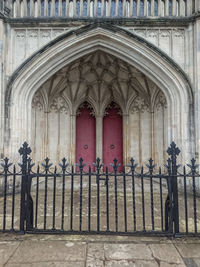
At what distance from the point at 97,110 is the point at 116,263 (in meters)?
7.70

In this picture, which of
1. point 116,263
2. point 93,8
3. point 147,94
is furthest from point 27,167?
point 147,94

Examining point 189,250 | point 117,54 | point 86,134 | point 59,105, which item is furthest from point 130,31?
point 189,250

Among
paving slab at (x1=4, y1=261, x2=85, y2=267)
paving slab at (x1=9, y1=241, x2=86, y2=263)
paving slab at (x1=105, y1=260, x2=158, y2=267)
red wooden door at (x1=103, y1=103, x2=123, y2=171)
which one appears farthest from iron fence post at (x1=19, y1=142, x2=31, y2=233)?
red wooden door at (x1=103, y1=103, x2=123, y2=171)

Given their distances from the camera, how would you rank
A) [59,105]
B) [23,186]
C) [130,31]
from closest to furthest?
[23,186]
[130,31]
[59,105]

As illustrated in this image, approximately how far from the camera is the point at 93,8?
251 inches

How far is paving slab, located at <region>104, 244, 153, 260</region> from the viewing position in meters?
2.13

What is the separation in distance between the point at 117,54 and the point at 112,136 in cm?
425

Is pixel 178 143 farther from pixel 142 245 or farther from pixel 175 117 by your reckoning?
pixel 142 245

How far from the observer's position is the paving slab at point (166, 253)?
208cm

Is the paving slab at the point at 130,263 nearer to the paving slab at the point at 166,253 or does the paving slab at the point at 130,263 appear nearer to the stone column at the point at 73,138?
the paving slab at the point at 166,253

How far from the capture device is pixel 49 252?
223 cm

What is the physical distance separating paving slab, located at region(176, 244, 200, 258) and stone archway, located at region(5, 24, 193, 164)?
11.6 feet

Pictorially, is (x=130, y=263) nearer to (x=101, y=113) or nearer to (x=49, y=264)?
(x=49, y=264)

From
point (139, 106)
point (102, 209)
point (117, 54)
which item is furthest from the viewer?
point (139, 106)
